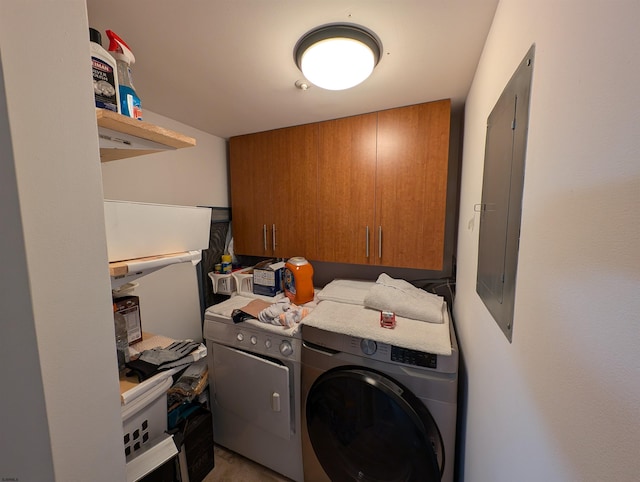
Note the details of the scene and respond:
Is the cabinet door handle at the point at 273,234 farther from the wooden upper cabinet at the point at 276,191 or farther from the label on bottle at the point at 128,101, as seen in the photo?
the label on bottle at the point at 128,101

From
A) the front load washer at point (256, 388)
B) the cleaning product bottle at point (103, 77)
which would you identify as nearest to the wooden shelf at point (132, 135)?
the cleaning product bottle at point (103, 77)

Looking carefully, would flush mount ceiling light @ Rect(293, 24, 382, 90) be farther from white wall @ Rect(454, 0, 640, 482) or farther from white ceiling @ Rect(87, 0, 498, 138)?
white wall @ Rect(454, 0, 640, 482)

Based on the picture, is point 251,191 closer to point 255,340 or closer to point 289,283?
point 289,283

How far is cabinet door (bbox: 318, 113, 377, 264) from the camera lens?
153 centimetres

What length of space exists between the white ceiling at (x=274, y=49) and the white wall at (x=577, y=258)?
0.35 metres

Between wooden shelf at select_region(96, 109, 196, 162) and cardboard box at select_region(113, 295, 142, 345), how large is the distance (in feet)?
2.07

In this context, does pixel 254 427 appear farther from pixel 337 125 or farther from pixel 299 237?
pixel 337 125

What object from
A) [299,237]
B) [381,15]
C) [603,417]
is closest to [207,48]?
[381,15]

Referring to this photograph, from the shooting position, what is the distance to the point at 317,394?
45.2 inches

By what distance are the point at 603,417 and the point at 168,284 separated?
6.53 feet

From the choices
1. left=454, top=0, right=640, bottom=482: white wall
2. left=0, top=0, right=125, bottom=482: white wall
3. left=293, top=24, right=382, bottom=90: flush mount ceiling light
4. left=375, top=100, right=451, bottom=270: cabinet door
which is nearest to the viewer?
left=454, top=0, right=640, bottom=482: white wall

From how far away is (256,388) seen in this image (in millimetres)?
1306

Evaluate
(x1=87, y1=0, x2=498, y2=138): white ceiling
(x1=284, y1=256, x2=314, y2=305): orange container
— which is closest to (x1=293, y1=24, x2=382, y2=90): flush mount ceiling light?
(x1=87, y1=0, x2=498, y2=138): white ceiling

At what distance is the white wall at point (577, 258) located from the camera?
0.25 metres
